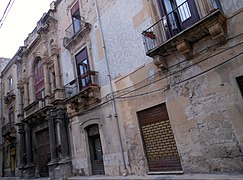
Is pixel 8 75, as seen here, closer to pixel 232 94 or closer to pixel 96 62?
pixel 96 62

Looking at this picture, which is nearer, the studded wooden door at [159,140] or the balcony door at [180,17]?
the balcony door at [180,17]

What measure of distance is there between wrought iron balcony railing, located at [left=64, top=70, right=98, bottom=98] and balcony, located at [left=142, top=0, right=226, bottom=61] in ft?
10.7

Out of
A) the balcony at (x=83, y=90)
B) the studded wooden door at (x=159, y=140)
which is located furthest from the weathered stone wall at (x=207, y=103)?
the balcony at (x=83, y=90)

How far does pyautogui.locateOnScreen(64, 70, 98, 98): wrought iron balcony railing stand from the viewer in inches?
378

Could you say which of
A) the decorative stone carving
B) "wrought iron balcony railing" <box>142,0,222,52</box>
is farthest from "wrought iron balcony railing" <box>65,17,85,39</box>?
the decorative stone carving

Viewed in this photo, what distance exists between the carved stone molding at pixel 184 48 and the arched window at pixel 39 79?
10523 mm

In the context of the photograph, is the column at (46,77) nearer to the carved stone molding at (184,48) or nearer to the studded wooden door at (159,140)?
the studded wooden door at (159,140)

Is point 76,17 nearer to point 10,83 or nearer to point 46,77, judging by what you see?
point 46,77

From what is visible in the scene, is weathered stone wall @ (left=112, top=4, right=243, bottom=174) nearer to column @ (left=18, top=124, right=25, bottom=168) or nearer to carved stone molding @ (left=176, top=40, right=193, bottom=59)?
carved stone molding @ (left=176, top=40, right=193, bottom=59)

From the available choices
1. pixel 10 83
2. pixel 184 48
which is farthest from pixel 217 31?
pixel 10 83

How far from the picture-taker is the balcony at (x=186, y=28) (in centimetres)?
542

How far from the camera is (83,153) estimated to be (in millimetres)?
9984

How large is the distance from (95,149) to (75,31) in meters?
Result: 6.47

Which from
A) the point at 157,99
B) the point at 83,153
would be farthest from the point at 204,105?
the point at 83,153
